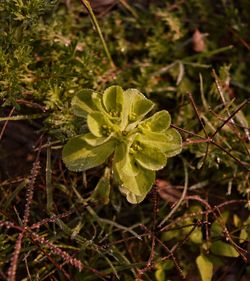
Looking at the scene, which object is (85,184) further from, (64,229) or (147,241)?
(147,241)

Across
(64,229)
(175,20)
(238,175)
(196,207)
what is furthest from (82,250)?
(175,20)


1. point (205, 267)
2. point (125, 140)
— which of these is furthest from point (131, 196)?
point (205, 267)

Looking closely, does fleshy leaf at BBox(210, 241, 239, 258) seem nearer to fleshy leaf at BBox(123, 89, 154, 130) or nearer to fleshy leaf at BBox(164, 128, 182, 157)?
fleshy leaf at BBox(164, 128, 182, 157)

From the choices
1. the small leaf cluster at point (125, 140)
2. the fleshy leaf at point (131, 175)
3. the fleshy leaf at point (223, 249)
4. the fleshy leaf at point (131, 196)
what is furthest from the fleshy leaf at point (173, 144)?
the fleshy leaf at point (223, 249)

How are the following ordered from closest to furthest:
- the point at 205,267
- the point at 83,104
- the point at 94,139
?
the point at 94,139, the point at 83,104, the point at 205,267

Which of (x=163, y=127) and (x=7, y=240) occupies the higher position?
(x=163, y=127)

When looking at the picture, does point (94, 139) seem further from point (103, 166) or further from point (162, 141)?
point (103, 166)

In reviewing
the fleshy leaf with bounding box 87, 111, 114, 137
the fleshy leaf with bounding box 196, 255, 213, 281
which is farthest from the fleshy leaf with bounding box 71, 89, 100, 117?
the fleshy leaf with bounding box 196, 255, 213, 281
